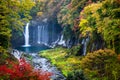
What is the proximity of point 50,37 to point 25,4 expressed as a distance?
4899 centimetres

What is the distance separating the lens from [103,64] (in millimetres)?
23688

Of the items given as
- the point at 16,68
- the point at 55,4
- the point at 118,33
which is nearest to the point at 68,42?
the point at 55,4

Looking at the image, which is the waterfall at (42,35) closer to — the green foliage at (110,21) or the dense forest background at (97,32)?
the dense forest background at (97,32)

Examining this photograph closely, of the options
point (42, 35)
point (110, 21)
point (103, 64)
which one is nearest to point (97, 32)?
point (110, 21)

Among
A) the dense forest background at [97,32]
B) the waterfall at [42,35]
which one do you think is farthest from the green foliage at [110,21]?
the waterfall at [42,35]

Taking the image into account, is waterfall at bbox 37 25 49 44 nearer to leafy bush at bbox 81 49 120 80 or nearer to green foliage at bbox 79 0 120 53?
green foliage at bbox 79 0 120 53

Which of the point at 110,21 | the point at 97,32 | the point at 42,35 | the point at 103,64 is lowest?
the point at 42,35

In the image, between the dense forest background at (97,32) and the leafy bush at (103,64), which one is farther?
the dense forest background at (97,32)

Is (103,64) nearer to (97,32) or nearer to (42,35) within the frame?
(97,32)

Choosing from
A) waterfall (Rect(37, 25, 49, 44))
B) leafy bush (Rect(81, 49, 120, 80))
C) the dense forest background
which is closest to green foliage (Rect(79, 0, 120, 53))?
the dense forest background

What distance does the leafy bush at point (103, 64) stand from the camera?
22781 mm

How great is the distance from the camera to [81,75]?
2652cm

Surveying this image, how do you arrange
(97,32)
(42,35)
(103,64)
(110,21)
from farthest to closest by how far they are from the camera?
(42,35) < (97,32) < (110,21) < (103,64)

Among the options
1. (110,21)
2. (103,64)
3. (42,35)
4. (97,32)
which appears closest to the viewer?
(103,64)
